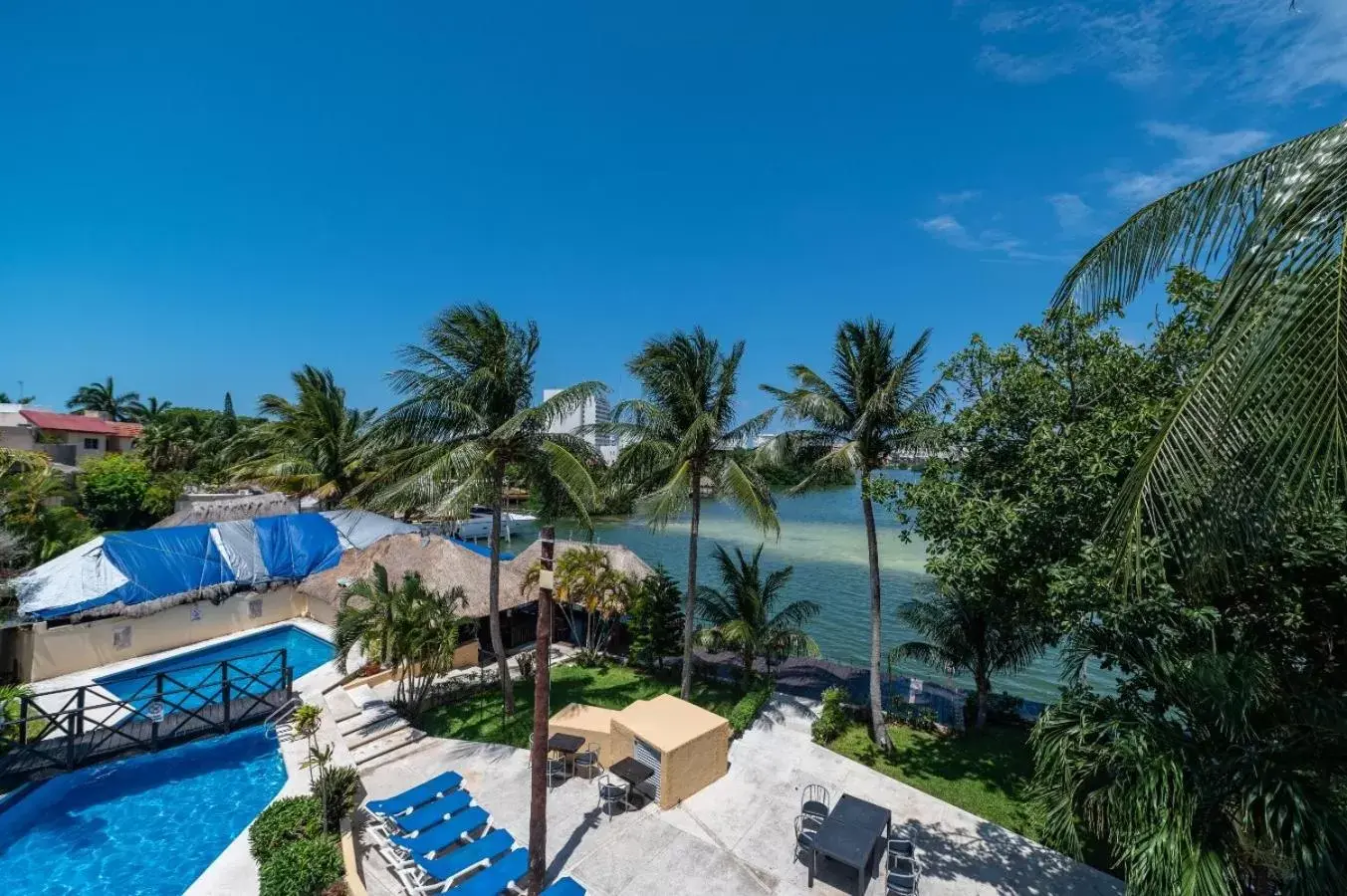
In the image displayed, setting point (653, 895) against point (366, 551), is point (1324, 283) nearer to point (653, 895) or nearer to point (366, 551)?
point (653, 895)

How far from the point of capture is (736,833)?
9.22 meters

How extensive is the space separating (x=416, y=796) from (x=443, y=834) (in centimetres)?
115

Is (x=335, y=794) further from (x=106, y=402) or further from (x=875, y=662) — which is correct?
(x=106, y=402)

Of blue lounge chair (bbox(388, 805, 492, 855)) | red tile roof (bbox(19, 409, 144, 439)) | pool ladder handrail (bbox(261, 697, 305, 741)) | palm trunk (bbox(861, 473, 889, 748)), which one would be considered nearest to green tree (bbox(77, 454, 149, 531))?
red tile roof (bbox(19, 409, 144, 439))

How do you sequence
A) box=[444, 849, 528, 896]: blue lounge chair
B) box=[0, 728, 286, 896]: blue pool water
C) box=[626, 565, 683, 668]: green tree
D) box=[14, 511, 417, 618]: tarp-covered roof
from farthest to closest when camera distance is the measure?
box=[626, 565, 683, 668]: green tree
box=[14, 511, 417, 618]: tarp-covered roof
box=[0, 728, 286, 896]: blue pool water
box=[444, 849, 528, 896]: blue lounge chair

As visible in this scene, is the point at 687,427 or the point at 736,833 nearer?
the point at 736,833

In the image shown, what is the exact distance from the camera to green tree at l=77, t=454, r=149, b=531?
32.7 m

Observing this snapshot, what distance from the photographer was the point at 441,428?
12.1 metres

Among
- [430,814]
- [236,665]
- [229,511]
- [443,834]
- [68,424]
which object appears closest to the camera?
[443,834]

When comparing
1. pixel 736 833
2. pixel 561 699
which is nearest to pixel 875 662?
pixel 736 833

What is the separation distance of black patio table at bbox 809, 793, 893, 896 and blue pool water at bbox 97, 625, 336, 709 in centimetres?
1204

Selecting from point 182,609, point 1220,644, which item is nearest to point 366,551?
point 182,609

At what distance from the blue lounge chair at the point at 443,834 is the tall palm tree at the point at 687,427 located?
550 centimetres

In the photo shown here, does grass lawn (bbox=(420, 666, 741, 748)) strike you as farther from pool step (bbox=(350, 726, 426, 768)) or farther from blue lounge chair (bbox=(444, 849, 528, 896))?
blue lounge chair (bbox=(444, 849, 528, 896))
